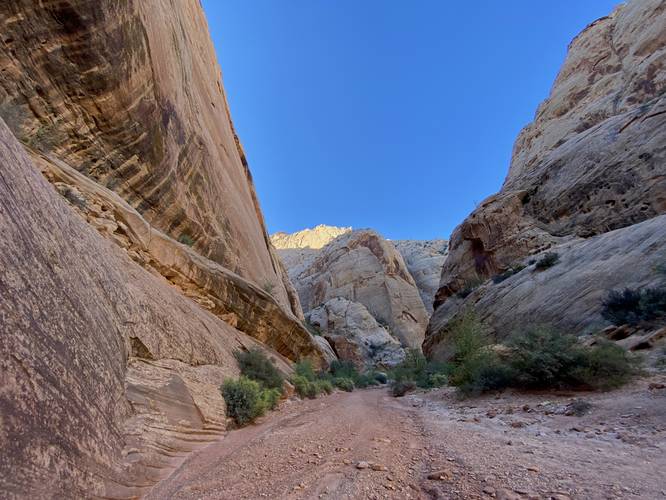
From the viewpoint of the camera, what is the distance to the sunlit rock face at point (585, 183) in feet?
41.1

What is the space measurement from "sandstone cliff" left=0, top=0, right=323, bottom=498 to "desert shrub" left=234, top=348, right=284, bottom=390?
23.0 inches

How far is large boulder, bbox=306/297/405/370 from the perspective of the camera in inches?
1210

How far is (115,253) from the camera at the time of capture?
21.0 feet

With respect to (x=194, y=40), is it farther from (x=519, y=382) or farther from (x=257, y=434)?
(x=519, y=382)

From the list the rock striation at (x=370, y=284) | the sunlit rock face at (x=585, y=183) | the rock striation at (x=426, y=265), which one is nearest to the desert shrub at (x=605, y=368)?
the sunlit rock face at (x=585, y=183)

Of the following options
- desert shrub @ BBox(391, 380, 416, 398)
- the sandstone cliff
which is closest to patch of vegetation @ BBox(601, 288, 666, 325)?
desert shrub @ BBox(391, 380, 416, 398)

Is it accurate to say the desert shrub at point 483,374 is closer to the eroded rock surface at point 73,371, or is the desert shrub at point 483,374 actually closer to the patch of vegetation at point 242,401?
the patch of vegetation at point 242,401

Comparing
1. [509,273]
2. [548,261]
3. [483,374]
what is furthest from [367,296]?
[483,374]

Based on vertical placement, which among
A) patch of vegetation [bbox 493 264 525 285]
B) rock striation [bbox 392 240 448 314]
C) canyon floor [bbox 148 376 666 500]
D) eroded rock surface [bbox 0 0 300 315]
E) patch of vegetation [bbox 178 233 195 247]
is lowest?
canyon floor [bbox 148 376 666 500]

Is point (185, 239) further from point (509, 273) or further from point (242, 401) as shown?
point (509, 273)

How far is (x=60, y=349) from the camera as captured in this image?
281cm

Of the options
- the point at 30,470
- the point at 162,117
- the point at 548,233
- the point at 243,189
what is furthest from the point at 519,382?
the point at 243,189

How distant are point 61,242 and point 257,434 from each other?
154 inches

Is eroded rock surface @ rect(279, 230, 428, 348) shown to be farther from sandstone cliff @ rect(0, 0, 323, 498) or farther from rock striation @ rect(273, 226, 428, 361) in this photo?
sandstone cliff @ rect(0, 0, 323, 498)
